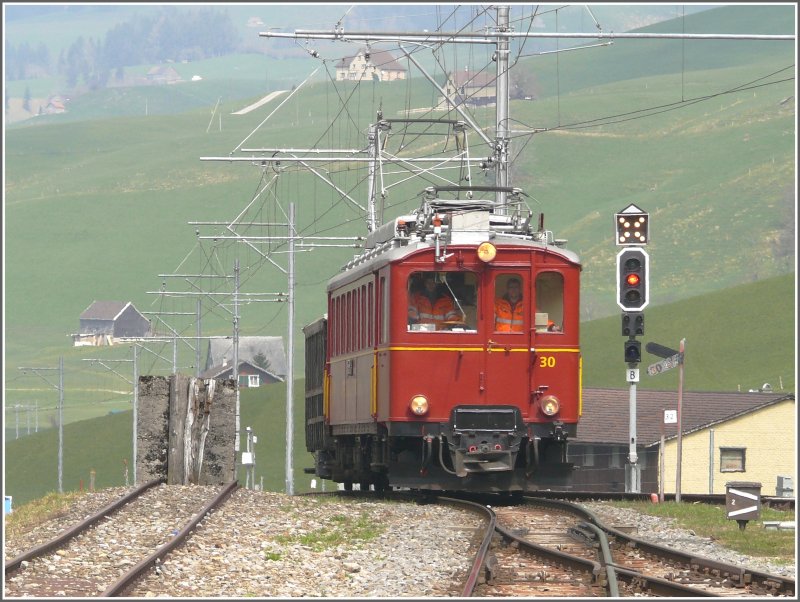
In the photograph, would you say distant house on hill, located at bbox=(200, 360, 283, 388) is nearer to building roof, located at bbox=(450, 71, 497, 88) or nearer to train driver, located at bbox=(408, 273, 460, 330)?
building roof, located at bbox=(450, 71, 497, 88)

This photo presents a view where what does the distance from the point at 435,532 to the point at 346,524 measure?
1236 mm

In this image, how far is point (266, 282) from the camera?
156 m

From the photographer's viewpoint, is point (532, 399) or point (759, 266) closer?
point (532, 399)

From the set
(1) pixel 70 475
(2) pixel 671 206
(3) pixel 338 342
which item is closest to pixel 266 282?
(2) pixel 671 206

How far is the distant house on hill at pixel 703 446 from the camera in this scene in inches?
2105

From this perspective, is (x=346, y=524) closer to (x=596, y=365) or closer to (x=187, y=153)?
(x=596, y=365)

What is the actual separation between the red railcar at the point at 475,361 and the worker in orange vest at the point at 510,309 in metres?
0.03

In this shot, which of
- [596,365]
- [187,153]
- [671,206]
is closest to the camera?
[596,365]

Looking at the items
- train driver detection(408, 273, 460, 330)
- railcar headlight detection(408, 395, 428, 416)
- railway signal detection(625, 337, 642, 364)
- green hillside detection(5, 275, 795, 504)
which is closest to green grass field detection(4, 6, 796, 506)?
green hillside detection(5, 275, 795, 504)

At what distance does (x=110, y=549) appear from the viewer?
43.9ft

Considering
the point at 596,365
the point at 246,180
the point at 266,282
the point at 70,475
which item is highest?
the point at 246,180

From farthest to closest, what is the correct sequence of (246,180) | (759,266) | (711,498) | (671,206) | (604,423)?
(246,180) < (671,206) < (759,266) < (604,423) < (711,498)

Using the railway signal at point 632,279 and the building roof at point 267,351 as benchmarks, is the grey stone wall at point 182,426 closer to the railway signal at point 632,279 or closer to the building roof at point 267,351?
the railway signal at point 632,279

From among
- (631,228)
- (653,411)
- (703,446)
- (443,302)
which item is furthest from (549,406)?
(653,411)
